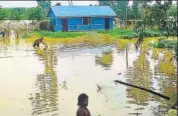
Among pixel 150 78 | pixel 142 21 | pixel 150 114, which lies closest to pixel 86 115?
pixel 142 21

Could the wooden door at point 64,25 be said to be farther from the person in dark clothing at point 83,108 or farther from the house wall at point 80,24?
the person in dark clothing at point 83,108

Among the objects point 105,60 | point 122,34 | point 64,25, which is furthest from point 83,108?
point 64,25

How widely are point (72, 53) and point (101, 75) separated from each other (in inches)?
388

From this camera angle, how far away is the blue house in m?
50.9

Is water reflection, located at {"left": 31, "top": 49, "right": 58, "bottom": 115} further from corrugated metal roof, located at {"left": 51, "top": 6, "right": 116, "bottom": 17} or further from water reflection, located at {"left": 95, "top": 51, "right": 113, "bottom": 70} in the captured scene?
corrugated metal roof, located at {"left": 51, "top": 6, "right": 116, "bottom": 17}

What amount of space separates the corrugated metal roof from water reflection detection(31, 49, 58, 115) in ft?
95.6

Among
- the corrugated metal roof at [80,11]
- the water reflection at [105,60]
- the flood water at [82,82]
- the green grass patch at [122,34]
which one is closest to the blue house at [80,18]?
the corrugated metal roof at [80,11]

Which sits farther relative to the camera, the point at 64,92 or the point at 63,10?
the point at 63,10

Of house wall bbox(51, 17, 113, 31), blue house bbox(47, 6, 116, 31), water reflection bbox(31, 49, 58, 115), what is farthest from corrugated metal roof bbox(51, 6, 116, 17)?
water reflection bbox(31, 49, 58, 115)

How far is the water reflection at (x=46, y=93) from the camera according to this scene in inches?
468

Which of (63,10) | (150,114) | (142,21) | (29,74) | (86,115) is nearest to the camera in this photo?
(86,115)

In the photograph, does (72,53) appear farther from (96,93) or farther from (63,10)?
(63,10)

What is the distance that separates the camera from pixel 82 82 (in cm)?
1623

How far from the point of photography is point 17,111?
11.6 m
